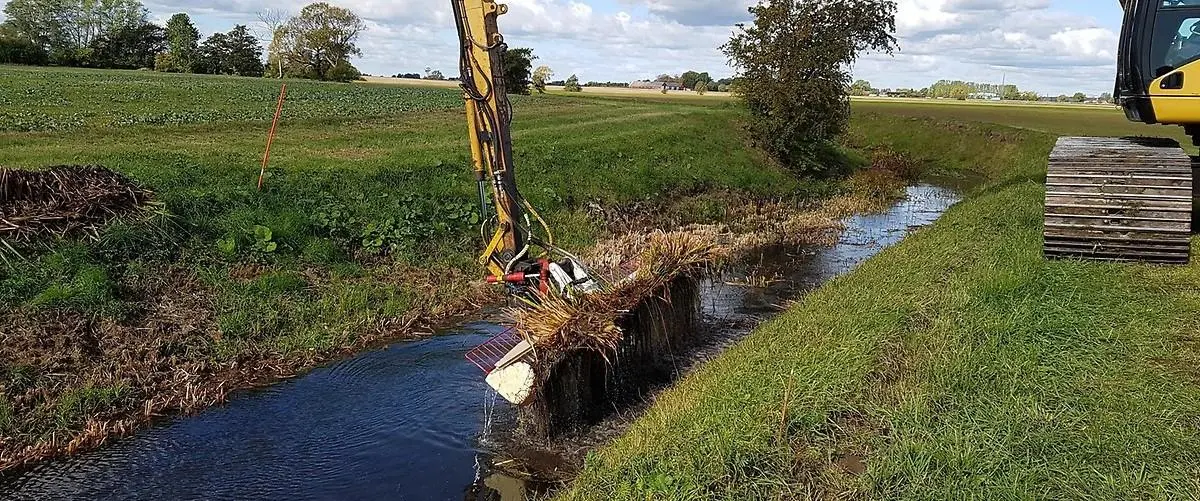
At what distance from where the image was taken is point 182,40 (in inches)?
2468

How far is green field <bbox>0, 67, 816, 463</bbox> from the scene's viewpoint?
7.42 metres

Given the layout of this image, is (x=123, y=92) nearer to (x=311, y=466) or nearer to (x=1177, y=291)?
(x=311, y=466)

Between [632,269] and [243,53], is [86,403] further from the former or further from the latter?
[243,53]

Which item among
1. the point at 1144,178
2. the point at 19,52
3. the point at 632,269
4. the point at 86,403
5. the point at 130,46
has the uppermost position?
the point at 130,46

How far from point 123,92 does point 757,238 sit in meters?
23.5

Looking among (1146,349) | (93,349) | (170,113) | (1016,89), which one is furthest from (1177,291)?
(1016,89)

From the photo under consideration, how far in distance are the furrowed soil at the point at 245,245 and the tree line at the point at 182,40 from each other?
1768 inches

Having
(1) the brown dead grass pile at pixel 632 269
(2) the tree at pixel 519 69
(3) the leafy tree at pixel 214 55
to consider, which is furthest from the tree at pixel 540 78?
(1) the brown dead grass pile at pixel 632 269

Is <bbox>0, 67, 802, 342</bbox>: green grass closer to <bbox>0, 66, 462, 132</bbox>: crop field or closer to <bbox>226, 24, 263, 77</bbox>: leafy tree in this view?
<bbox>0, 66, 462, 132</bbox>: crop field

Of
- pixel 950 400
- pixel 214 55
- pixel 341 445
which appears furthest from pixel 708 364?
pixel 214 55

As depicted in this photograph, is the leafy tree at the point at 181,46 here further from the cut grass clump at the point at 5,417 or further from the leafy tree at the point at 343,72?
the cut grass clump at the point at 5,417

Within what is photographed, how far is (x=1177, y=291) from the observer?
23.4 feet

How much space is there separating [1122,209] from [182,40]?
223 ft

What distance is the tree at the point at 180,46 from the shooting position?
58.7 metres
